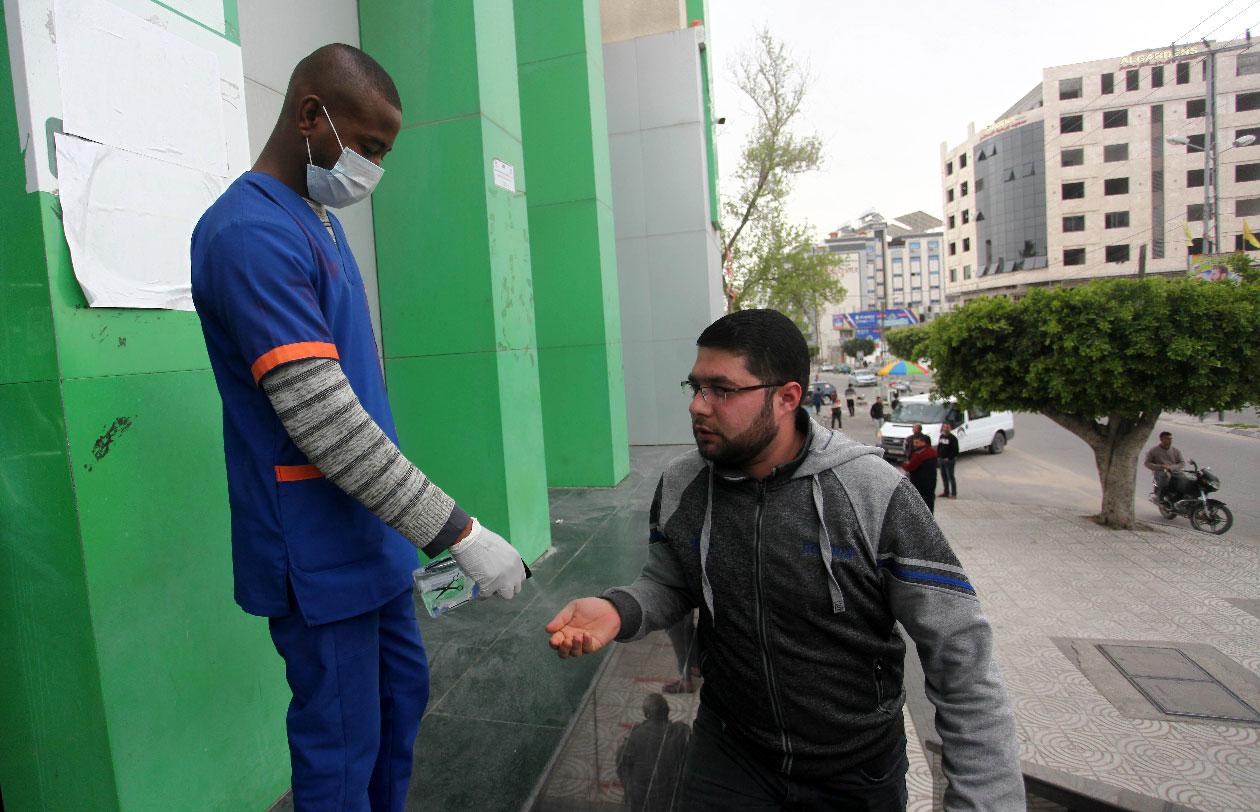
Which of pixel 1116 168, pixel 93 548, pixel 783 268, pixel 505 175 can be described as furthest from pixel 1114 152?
pixel 93 548

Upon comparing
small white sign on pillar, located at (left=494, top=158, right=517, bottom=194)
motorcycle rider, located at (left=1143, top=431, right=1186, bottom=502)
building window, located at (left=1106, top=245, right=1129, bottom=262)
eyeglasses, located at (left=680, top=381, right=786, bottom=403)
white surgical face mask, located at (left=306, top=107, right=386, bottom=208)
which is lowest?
motorcycle rider, located at (left=1143, top=431, right=1186, bottom=502)

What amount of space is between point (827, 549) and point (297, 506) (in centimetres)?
121

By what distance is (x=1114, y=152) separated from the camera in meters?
49.0

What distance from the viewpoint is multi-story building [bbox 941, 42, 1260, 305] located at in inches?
1769

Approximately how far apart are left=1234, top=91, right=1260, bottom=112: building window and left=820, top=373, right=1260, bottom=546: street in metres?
35.2

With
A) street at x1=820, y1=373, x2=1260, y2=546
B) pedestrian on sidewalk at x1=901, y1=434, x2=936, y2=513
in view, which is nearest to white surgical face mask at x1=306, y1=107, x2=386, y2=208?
pedestrian on sidewalk at x1=901, y1=434, x2=936, y2=513

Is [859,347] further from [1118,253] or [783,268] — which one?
[783,268]

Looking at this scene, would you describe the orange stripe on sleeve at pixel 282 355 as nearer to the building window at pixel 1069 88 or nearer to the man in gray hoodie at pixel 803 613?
the man in gray hoodie at pixel 803 613

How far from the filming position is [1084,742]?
191 inches

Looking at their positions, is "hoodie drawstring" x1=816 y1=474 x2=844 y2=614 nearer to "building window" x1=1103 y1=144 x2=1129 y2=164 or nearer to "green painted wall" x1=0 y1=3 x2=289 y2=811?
"green painted wall" x1=0 y1=3 x2=289 y2=811

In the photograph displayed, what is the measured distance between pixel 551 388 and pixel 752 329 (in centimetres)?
654

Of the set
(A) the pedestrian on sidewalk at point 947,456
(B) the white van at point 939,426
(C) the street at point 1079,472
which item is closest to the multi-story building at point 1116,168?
(C) the street at point 1079,472

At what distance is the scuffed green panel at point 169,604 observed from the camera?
179cm

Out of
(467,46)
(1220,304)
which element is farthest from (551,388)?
(1220,304)
